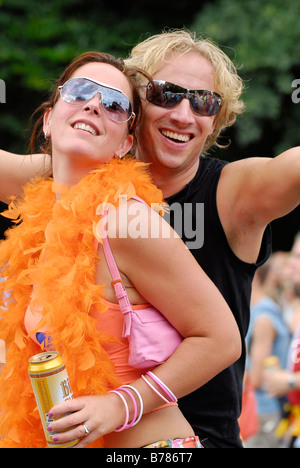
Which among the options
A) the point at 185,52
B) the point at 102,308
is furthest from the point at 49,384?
the point at 185,52

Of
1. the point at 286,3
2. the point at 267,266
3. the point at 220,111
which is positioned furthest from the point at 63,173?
the point at 286,3

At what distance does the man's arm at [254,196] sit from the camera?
6.18 ft

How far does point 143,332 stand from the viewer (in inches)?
63.7

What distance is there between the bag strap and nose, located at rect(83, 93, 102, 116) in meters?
0.42

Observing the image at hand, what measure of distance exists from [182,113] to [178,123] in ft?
0.12

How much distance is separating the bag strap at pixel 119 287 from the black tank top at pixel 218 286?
503 mm

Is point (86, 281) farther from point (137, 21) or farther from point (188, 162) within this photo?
point (137, 21)

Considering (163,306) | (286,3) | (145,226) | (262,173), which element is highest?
(286,3)

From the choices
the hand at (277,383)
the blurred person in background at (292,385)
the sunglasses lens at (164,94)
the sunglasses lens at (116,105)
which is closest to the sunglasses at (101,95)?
the sunglasses lens at (116,105)

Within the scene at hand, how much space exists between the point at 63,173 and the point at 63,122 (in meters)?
0.15

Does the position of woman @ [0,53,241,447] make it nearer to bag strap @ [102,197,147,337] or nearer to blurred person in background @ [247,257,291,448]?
bag strap @ [102,197,147,337]

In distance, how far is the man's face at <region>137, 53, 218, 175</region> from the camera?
2.14m

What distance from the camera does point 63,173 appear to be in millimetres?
1858

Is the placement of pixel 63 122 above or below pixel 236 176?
above
